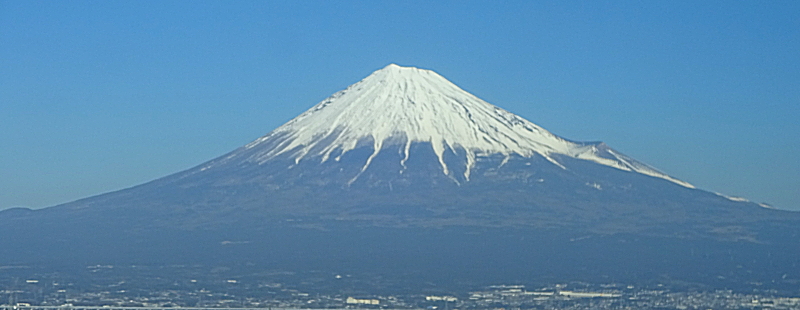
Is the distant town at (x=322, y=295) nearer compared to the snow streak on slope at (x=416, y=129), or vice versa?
the distant town at (x=322, y=295)

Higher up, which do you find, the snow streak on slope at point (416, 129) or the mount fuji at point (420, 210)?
the snow streak on slope at point (416, 129)

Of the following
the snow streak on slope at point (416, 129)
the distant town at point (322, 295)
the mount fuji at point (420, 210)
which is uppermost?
the snow streak on slope at point (416, 129)

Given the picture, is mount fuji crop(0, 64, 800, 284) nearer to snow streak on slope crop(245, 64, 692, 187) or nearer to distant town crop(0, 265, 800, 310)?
snow streak on slope crop(245, 64, 692, 187)

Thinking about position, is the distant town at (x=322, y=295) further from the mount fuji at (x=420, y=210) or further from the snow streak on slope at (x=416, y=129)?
the snow streak on slope at (x=416, y=129)

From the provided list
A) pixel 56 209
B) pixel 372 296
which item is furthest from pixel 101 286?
pixel 56 209

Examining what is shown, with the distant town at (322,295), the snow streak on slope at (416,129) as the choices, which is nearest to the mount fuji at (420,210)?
the snow streak on slope at (416,129)

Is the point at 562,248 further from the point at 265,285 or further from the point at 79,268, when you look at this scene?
the point at 79,268

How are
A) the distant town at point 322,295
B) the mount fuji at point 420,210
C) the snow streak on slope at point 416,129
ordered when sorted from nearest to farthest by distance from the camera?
the distant town at point 322,295 < the mount fuji at point 420,210 < the snow streak on slope at point 416,129

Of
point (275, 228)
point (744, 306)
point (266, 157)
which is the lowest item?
point (744, 306)
